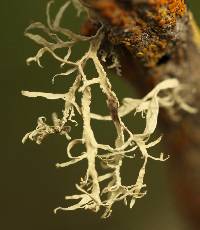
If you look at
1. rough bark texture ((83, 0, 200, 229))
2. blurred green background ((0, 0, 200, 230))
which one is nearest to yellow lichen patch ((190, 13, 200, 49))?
rough bark texture ((83, 0, 200, 229))

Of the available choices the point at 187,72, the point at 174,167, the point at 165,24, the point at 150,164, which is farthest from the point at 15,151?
the point at 165,24

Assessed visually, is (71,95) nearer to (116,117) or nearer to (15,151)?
(116,117)

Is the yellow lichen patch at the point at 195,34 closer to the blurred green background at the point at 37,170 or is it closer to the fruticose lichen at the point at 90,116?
the fruticose lichen at the point at 90,116

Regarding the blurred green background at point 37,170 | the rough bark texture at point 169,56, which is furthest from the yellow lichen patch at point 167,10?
the blurred green background at point 37,170

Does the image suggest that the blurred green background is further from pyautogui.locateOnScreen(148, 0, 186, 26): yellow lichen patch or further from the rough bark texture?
pyautogui.locateOnScreen(148, 0, 186, 26): yellow lichen patch

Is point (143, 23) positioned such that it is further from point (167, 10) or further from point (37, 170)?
point (37, 170)
